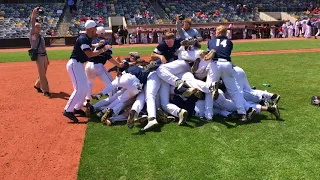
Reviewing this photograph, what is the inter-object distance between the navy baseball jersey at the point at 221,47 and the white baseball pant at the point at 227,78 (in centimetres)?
12

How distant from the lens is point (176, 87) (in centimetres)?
675

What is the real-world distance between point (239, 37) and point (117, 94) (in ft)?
94.9

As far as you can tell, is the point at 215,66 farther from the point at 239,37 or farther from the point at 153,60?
the point at 239,37

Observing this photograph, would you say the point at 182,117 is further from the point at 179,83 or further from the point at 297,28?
the point at 297,28

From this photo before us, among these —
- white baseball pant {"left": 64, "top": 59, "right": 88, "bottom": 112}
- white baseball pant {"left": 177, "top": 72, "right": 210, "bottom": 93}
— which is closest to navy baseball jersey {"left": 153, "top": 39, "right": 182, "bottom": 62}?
white baseball pant {"left": 177, "top": 72, "right": 210, "bottom": 93}

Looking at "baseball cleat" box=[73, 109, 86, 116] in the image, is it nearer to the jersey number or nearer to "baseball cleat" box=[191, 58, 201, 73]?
"baseball cleat" box=[191, 58, 201, 73]

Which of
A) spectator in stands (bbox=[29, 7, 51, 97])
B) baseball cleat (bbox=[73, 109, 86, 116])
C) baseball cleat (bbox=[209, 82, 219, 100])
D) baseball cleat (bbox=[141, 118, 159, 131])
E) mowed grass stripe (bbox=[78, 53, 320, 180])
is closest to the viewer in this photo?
mowed grass stripe (bbox=[78, 53, 320, 180])

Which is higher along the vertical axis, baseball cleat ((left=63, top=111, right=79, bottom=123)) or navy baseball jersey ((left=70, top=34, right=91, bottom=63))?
navy baseball jersey ((left=70, top=34, right=91, bottom=63))

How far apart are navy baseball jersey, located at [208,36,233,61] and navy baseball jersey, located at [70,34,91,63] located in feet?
8.19

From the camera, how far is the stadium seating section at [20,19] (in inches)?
1211

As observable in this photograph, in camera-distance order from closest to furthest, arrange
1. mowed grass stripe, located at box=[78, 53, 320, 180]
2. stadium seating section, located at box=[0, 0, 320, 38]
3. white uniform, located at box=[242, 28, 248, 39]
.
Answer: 1. mowed grass stripe, located at box=[78, 53, 320, 180]
2. stadium seating section, located at box=[0, 0, 320, 38]
3. white uniform, located at box=[242, 28, 248, 39]

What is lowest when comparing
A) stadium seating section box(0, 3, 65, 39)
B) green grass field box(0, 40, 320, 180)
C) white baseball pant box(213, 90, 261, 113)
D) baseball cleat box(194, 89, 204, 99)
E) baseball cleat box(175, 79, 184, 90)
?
green grass field box(0, 40, 320, 180)

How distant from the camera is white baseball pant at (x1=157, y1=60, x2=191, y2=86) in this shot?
21.8ft

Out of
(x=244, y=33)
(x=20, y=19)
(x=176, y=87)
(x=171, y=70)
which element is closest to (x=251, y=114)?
(x=176, y=87)
